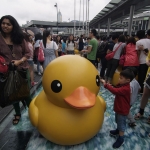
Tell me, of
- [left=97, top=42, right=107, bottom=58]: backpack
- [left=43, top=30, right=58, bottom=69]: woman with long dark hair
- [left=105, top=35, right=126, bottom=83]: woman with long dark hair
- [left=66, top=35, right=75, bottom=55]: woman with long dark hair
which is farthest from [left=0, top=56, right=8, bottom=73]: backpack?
[left=66, top=35, right=75, bottom=55]: woman with long dark hair

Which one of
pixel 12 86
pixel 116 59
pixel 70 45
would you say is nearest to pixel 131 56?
pixel 116 59

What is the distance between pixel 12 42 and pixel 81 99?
1.55 metres

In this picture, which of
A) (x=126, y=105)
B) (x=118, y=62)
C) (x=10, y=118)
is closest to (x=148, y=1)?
(x=118, y=62)

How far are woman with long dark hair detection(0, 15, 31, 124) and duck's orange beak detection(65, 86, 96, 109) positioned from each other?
113cm

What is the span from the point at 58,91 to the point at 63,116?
38cm

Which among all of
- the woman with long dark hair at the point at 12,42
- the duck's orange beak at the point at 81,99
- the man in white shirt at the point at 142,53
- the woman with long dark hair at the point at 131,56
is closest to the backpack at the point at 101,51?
the woman with long dark hair at the point at 131,56

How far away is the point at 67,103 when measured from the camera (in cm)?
198

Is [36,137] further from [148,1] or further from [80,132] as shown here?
[148,1]

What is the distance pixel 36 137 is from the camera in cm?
261

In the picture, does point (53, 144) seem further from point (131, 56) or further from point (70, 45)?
point (70, 45)

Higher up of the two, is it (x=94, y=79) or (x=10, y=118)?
(x=94, y=79)

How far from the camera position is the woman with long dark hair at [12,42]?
2.44 m

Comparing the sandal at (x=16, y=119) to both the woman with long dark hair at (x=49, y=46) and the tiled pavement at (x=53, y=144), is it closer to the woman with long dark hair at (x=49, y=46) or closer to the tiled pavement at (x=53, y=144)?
the tiled pavement at (x=53, y=144)

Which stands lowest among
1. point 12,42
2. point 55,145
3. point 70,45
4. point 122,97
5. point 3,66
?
point 55,145
